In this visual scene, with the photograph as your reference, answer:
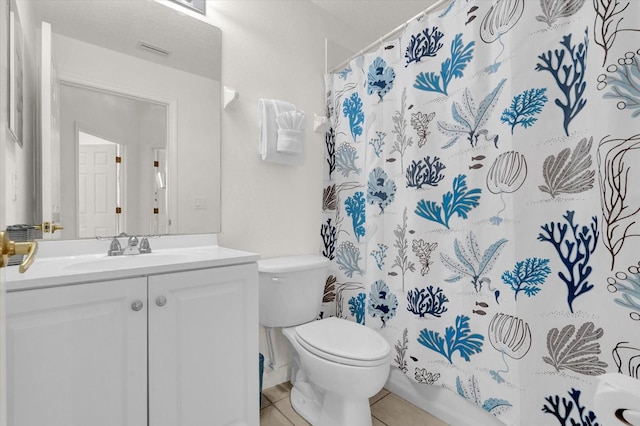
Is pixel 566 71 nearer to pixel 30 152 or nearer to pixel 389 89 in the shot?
pixel 389 89

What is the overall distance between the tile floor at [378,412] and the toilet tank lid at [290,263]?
74cm

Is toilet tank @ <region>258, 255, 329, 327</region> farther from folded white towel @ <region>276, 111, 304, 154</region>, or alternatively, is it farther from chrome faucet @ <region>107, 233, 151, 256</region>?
folded white towel @ <region>276, 111, 304, 154</region>

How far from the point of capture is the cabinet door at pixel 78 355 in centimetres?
84

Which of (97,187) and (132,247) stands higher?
(97,187)

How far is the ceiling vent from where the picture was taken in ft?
4.74

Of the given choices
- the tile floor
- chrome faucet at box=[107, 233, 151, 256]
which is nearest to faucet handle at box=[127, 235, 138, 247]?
chrome faucet at box=[107, 233, 151, 256]

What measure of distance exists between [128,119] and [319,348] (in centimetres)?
135

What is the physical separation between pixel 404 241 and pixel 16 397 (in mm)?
1507

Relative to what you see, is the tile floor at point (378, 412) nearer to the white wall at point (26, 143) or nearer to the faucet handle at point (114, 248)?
the faucet handle at point (114, 248)

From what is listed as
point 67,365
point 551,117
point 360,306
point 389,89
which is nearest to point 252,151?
point 389,89

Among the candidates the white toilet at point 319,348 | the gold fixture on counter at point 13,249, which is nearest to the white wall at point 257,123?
the white toilet at point 319,348

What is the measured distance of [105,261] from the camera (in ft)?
4.02

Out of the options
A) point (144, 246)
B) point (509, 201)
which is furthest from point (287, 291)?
point (509, 201)

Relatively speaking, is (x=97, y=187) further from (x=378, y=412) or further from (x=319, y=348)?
(x=378, y=412)
